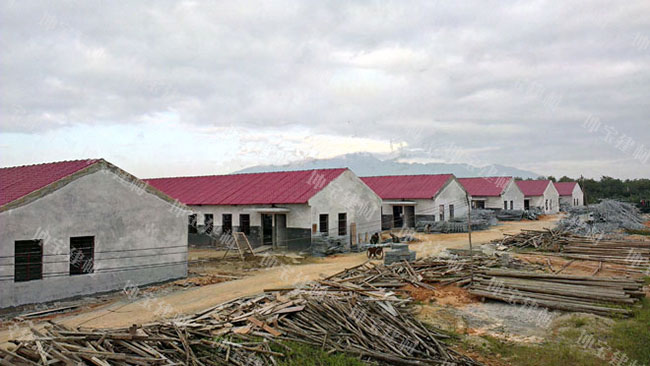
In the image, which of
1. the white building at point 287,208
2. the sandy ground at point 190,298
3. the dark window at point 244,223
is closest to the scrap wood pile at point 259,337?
the sandy ground at point 190,298

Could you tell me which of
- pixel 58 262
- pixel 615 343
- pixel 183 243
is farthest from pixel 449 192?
pixel 58 262

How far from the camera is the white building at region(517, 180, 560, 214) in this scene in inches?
2158

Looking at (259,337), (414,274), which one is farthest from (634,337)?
(259,337)

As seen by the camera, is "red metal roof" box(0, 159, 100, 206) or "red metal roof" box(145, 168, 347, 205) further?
"red metal roof" box(145, 168, 347, 205)

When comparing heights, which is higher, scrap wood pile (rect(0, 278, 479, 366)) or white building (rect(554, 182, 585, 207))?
white building (rect(554, 182, 585, 207))

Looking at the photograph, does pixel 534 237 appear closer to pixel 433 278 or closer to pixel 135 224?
pixel 433 278

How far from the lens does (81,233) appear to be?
1449cm

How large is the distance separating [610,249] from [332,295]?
57.0 ft

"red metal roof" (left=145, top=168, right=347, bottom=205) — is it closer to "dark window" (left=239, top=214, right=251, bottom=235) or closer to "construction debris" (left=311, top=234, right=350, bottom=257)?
"dark window" (left=239, top=214, right=251, bottom=235)

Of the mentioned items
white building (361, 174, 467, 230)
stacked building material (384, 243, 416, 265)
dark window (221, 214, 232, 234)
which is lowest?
stacked building material (384, 243, 416, 265)

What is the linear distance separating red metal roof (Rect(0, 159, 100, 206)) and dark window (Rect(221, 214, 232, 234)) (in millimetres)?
11498

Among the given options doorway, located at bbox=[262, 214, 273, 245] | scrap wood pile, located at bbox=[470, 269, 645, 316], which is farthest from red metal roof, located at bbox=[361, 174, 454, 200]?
scrap wood pile, located at bbox=[470, 269, 645, 316]

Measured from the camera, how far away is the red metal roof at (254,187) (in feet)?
83.2

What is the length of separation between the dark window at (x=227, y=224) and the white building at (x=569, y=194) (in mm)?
53945
